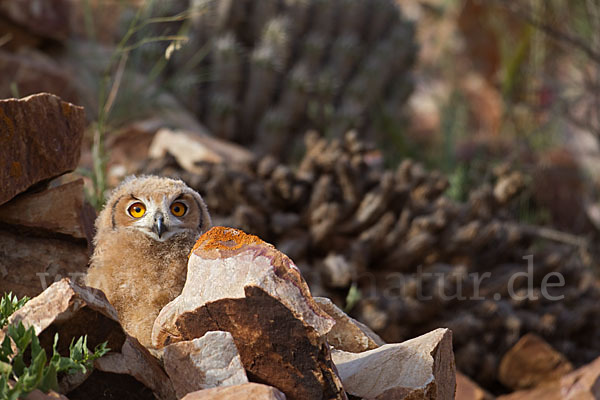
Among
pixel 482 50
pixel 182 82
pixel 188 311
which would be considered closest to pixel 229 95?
pixel 182 82

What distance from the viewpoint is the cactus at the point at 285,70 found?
598 centimetres

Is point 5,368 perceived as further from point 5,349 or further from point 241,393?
point 241,393

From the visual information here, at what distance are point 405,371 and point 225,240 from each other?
0.54 meters

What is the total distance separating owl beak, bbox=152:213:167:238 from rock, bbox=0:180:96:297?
0.38 metres

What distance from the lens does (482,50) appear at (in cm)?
1307

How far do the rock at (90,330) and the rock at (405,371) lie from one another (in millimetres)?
453

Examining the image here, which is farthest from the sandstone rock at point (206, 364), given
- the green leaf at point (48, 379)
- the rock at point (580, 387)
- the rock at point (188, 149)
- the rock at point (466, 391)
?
the rock at point (188, 149)

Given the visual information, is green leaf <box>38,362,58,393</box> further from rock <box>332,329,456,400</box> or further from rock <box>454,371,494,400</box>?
rock <box>454,371,494,400</box>

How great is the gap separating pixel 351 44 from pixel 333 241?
307 centimetres

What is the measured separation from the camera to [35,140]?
183 centimetres

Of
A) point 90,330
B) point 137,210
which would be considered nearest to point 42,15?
point 137,210

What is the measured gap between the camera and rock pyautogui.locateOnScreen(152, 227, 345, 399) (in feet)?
4.44

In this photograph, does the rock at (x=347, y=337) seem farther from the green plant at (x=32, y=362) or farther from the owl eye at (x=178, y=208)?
the green plant at (x=32, y=362)

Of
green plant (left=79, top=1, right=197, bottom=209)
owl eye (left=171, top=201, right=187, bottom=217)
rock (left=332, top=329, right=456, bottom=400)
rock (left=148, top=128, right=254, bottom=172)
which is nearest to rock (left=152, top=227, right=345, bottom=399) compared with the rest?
rock (left=332, top=329, right=456, bottom=400)
